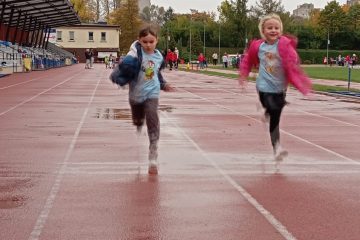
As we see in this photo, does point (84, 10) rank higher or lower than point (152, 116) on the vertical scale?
higher

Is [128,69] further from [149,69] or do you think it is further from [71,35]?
[71,35]

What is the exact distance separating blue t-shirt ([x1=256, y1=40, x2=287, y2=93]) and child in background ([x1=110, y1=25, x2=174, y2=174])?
51.0 inches

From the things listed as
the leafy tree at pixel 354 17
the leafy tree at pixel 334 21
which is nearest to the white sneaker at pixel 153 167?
the leafy tree at pixel 334 21

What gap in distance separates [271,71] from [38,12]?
2064 inches

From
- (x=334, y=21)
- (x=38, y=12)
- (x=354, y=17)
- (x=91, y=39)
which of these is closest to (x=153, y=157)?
(x=38, y=12)

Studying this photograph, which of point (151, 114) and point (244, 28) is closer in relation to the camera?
point (151, 114)

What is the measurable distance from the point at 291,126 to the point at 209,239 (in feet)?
27.4

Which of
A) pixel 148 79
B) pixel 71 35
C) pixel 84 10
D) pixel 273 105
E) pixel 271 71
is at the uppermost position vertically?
pixel 84 10

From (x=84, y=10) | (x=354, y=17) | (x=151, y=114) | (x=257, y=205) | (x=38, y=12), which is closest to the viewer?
(x=257, y=205)

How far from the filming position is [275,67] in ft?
27.2

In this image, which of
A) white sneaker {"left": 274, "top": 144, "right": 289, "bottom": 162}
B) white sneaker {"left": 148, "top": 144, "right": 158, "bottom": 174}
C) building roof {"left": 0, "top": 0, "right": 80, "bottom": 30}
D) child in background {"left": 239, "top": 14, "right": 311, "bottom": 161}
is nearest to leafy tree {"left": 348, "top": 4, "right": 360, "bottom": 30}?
building roof {"left": 0, "top": 0, "right": 80, "bottom": 30}

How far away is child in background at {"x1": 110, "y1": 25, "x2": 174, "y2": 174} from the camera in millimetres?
7977

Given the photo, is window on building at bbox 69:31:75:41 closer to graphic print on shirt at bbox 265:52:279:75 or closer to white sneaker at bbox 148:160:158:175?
graphic print on shirt at bbox 265:52:279:75

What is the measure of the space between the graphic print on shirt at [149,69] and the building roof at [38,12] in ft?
123
